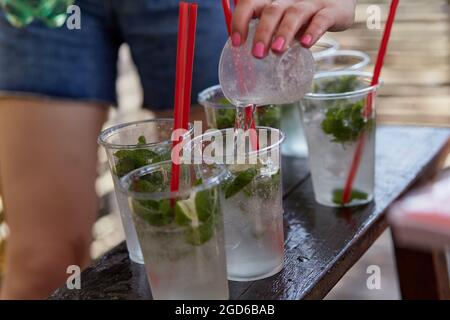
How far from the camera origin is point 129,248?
50.8 inches

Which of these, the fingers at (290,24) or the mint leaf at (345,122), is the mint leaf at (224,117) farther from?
the fingers at (290,24)

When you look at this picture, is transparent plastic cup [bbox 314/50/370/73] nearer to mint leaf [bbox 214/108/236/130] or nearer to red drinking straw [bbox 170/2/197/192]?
mint leaf [bbox 214/108/236/130]

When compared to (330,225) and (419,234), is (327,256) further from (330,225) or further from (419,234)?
(419,234)

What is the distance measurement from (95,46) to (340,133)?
0.69 metres

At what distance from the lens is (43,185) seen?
1.79 meters

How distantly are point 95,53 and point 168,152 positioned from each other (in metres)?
0.70

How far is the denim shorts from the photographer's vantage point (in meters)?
1.75

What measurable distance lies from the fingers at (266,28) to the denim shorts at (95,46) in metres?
0.69

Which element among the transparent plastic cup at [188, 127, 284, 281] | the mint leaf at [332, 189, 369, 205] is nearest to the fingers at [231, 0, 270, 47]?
the transparent plastic cup at [188, 127, 284, 281]

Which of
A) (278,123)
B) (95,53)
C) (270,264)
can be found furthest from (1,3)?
(270,264)

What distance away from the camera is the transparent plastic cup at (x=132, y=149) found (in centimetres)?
120
